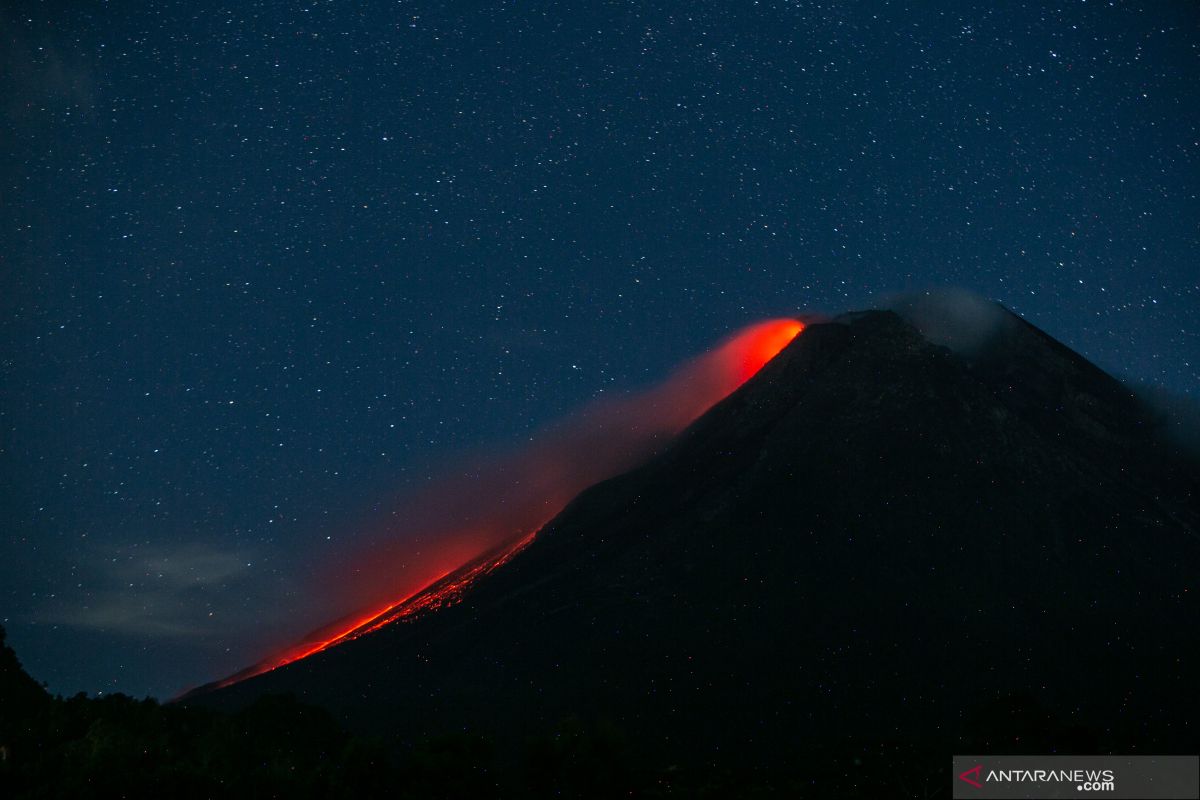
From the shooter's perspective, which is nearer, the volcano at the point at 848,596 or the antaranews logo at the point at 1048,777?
the antaranews logo at the point at 1048,777

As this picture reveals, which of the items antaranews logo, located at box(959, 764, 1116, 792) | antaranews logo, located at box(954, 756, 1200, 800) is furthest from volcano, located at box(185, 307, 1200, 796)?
antaranews logo, located at box(959, 764, 1116, 792)

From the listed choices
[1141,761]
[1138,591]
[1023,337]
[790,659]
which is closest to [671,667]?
[790,659]

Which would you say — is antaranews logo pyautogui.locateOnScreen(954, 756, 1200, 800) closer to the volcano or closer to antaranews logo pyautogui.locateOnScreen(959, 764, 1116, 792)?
antaranews logo pyautogui.locateOnScreen(959, 764, 1116, 792)

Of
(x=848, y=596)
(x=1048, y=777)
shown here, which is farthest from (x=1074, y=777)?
(x=848, y=596)

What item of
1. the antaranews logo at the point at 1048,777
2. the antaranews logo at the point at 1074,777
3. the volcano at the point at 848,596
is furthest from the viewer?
the volcano at the point at 848,596

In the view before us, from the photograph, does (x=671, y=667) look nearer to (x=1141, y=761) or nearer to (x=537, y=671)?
(x=537, y=671)

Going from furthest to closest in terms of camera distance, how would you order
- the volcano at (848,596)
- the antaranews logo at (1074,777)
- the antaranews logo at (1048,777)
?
the volcano at (848,596) < the antaranews logo at (1048,777) < the antaranews logo at (1074,777)

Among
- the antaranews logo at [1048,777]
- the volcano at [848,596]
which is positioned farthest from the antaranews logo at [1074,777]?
the volcano at [848,596]

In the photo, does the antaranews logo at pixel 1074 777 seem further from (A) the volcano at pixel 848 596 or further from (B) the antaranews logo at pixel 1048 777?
(A) the volcano at pixel 848 596
